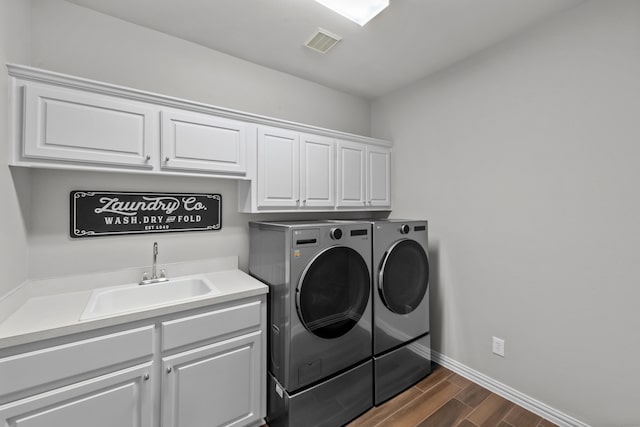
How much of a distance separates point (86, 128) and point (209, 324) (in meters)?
1.28

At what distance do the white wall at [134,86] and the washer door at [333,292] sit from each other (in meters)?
0.81

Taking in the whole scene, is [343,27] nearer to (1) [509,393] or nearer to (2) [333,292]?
(2) [333,292]

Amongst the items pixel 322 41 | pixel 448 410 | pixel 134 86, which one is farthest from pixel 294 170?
pixel 448 410

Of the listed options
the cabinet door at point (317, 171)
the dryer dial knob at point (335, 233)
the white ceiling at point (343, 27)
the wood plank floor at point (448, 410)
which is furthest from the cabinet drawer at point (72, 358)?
the white ceiling at point (343, 27)

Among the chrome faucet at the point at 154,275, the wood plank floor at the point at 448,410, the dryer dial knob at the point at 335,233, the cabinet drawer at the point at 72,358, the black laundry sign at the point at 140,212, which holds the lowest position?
the wood plank floor at the point at 448,410

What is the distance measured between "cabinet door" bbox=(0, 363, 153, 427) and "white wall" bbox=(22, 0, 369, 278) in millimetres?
748

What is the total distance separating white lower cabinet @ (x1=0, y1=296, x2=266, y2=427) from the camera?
119 cm

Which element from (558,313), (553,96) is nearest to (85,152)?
(553,96)

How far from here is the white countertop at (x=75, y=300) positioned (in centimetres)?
122

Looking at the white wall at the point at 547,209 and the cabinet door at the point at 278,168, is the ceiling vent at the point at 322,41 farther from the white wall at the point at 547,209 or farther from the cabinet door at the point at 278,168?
the white wall at the point at 547,209

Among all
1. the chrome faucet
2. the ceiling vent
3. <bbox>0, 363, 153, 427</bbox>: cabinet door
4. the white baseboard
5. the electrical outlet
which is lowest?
the white baseboard

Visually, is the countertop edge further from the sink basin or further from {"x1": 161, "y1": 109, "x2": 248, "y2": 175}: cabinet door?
{"x1": 161, "y1": 109, "x2": 248, "y2": 175}: cabinet door

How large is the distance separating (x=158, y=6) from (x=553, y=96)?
103 inches

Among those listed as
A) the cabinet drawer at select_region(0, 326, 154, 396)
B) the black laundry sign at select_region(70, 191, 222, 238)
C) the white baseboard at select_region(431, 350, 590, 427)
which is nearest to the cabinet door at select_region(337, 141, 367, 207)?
the black laundry sign at select_region(70, 191, 222, 238)
